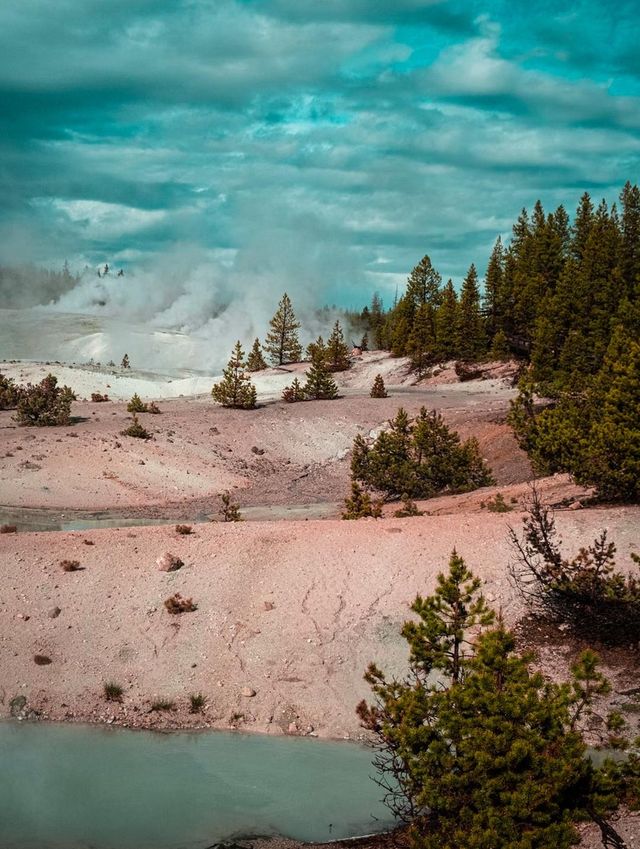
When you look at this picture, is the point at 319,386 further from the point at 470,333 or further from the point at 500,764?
the point at 500,764

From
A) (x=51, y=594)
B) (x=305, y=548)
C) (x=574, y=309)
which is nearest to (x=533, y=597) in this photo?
(x=305, y=548)

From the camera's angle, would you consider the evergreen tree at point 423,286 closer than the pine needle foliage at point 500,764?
No

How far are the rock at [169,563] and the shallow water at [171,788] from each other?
467 centimetres

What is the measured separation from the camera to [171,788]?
12680 mm

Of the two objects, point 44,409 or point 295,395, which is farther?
point 295,395

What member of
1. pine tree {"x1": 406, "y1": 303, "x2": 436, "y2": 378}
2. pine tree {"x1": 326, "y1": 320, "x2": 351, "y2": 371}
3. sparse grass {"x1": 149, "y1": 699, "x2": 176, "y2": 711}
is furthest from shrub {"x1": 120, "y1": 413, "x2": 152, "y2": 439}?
pine tree {"x1": 326, "y1": 320, "x2": 351, "y2": 371}

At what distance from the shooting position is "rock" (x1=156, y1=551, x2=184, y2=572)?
18734mm

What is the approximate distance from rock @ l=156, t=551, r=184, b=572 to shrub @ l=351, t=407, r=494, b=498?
12.6 m

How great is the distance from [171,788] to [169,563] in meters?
6.71

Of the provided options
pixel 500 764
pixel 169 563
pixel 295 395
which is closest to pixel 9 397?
pixel 295 395

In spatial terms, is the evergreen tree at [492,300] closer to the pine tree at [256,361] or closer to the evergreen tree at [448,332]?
the evergreen tree at [448,332]

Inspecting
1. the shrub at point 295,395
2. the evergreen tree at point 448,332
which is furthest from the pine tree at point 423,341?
the shrub at point 295,395

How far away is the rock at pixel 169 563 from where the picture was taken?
18734 millimetres

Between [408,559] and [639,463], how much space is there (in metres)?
5.72
